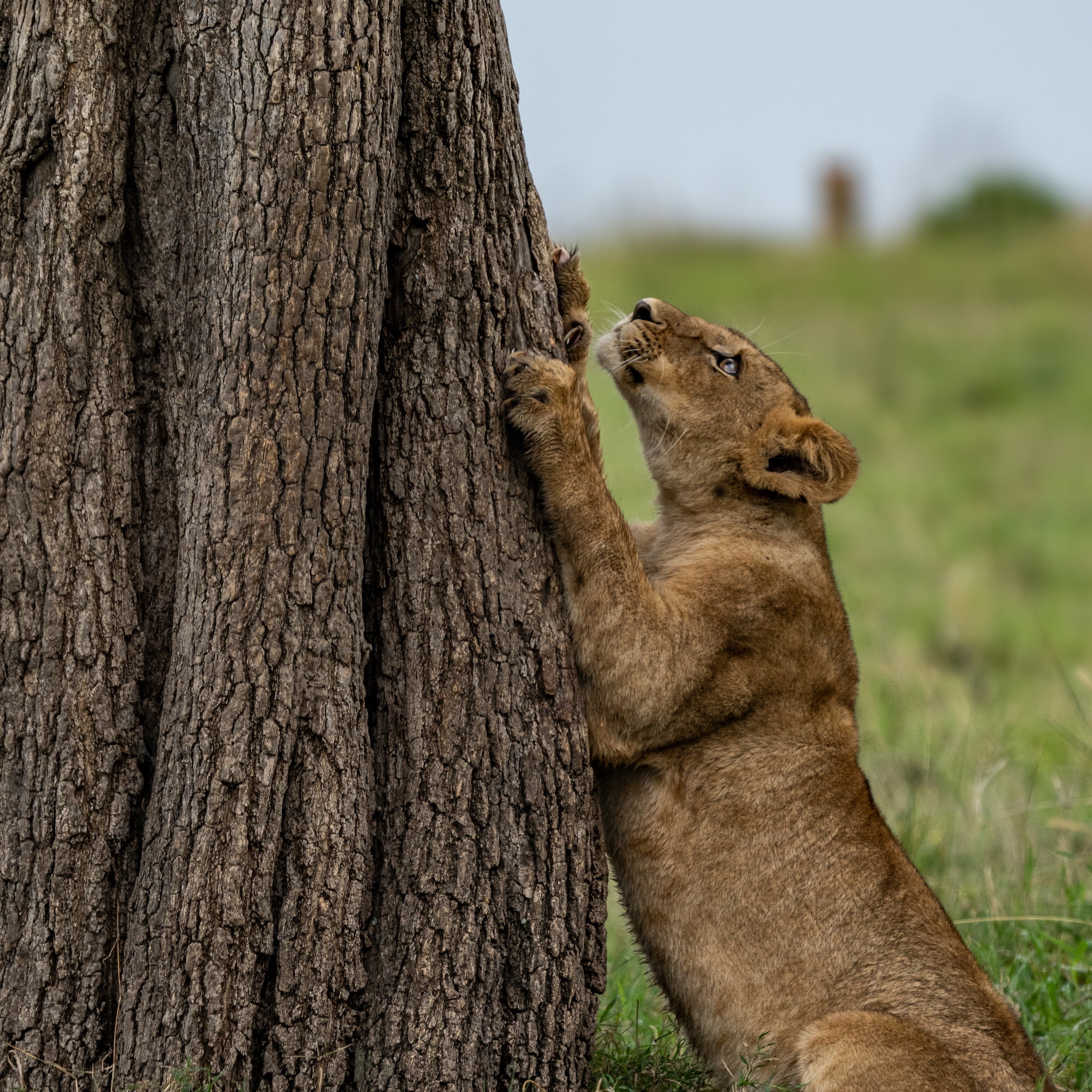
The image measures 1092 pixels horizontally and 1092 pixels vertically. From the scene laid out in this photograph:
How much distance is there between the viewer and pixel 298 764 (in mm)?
3045

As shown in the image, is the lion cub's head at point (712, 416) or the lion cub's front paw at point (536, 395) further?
the lion cub's head at point (712, 416)

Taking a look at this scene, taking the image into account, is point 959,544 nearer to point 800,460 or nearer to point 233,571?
point 800,460

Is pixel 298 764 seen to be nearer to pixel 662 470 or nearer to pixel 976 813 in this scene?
pixel 662 470

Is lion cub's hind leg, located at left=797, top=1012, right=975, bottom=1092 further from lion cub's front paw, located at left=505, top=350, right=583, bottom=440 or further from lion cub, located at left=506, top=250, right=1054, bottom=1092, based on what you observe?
lion cub's front paw, located at left=505, top=350, right=583, bottom=440

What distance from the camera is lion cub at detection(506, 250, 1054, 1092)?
3.50 m

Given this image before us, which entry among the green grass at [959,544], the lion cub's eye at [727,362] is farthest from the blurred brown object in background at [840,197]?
the lion cub's eye at [727,362]

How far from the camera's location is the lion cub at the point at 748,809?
350 centimetres

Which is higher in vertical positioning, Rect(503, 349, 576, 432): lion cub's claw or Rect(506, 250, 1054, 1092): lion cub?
Rect(503, 349, 576, 432): lion cub's claw

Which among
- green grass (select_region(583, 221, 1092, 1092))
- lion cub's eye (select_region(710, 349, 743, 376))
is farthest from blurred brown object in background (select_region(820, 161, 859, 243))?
lion cub's eye (select_region(710, 349, 743, 376))

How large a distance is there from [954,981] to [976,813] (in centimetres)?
201

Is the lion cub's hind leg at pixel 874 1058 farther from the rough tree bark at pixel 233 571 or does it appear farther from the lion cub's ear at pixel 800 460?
the lion cub's ear at pixel 800 460

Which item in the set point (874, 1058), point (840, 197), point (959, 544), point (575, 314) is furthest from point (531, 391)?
point (840, 197)

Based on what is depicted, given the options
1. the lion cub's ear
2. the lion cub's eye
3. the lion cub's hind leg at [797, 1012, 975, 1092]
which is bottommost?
the lion cub's hind leg at [797, 1012, 975, 1092]

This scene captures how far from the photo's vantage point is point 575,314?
3.74m
